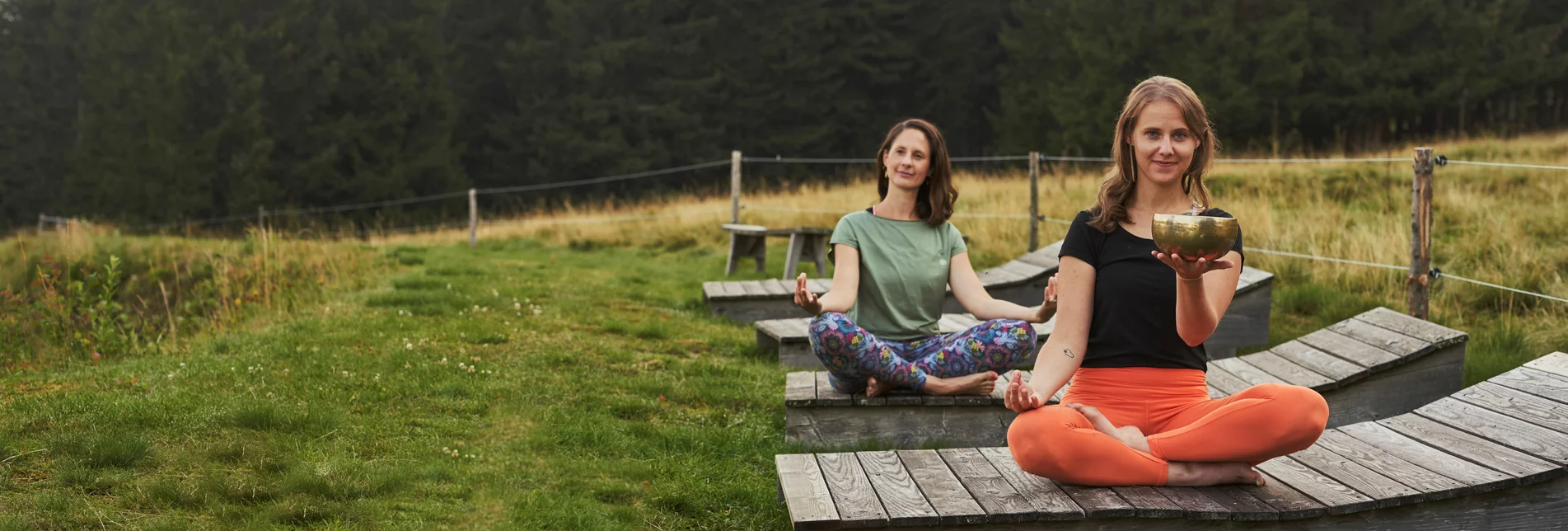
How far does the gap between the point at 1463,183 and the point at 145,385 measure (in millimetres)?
11051

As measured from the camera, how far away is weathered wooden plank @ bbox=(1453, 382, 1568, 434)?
3287 millimetres

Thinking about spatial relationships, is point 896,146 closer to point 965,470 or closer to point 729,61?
point 965,470

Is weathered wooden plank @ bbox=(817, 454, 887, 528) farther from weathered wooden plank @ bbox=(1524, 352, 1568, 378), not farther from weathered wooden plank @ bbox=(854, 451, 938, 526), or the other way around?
weathered wooden plank @ bbox=(1524, 352, 1568, 378)

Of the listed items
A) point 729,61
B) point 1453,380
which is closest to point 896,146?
point 1453,380

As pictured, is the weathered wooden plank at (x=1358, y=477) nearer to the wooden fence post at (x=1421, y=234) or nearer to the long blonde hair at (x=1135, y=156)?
the long blonde hair at (x=1135, y=156)

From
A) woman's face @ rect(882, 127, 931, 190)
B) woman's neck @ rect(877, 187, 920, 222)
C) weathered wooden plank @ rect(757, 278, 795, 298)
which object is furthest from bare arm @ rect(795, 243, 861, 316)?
weathered wooden plank @ rect(757, 278, 795, 298)

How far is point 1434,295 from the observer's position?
22.5 ft

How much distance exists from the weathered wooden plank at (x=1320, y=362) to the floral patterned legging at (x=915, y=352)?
4.07 feet

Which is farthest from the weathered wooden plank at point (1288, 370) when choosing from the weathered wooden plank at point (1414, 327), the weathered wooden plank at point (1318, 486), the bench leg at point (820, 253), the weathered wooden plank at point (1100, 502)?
the bench leg at point (820, 253)

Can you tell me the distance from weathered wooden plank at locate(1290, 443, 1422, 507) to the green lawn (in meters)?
1.59

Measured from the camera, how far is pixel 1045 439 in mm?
2830

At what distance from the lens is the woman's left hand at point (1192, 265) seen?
2.38 metres

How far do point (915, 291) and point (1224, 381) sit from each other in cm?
131

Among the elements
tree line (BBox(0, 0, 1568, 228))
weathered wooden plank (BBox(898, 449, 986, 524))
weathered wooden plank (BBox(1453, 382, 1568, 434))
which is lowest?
weathered wooden plank (BBox(898, 449, 986, 524))
